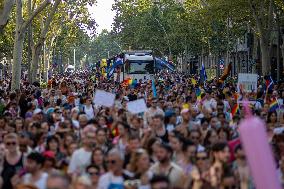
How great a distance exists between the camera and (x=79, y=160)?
918cm

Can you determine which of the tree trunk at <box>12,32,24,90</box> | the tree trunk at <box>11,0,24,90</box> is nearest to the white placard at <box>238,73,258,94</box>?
the tree trunk at <box>11,0,24,90</box>

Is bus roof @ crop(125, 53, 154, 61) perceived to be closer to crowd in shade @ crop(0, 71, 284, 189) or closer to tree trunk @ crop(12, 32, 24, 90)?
tree trunk @ crop(12, 32, 24, 90)

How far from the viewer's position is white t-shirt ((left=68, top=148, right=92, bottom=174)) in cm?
902

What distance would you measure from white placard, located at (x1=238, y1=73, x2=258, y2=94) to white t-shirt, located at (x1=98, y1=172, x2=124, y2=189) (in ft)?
42.6

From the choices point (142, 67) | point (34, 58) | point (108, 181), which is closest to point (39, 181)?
point (108, 181)

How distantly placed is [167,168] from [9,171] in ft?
6.80

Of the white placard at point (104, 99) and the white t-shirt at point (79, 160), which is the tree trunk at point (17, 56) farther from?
the white t-shirt at point (79, 160)

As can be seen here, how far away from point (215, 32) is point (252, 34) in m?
4.18

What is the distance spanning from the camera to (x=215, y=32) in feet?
172

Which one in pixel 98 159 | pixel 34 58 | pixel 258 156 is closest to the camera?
pixel 258 156

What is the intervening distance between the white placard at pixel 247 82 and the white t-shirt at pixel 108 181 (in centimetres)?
1298

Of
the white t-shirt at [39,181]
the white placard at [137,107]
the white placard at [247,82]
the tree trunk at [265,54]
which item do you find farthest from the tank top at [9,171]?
the tree trunk at [265,54]

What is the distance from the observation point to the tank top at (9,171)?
866 cm

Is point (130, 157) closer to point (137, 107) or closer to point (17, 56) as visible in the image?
point (137, 107)
